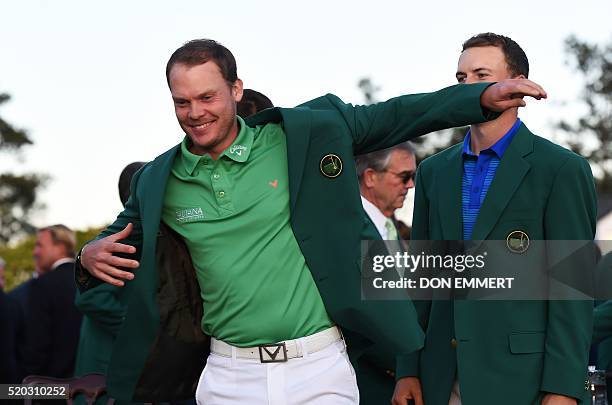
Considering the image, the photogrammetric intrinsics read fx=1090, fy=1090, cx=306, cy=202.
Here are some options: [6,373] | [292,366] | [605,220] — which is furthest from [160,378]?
[605,220]

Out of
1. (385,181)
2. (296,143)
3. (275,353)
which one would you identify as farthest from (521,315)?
(385,181)

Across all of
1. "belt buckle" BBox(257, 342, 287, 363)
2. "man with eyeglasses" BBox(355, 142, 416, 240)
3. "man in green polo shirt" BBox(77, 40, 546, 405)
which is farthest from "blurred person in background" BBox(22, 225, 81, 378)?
"belt buckle" BBox(257, 342, 287, 363)

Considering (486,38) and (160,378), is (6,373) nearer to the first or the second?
(160,378)

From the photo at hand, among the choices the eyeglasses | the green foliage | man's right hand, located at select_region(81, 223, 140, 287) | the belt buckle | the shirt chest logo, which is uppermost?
the green foliage

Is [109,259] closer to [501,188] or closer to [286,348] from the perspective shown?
[286,348]

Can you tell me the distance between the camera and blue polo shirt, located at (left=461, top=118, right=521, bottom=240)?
4.33m

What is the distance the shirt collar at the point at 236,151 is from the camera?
3.89 m

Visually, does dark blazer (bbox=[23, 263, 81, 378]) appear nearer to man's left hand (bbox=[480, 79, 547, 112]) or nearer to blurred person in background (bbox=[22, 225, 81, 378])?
blurred person in background (bbox=[22, 225, 81, 378])

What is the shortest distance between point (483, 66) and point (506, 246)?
72 centimetres

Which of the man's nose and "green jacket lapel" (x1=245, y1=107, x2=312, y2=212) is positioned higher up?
the man's nose

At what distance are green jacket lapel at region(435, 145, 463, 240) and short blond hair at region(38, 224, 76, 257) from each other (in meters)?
5.68

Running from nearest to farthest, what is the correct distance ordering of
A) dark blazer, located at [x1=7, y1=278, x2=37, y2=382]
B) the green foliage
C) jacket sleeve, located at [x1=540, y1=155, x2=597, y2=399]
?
jacket sleeve, located at [x1=540, y1=155, x2=597, y2=399] → dark blazer, located at [x1=7, y1=278, x2=37, y2=382] → the green foliage

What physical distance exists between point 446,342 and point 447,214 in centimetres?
52

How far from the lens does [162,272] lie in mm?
4000
